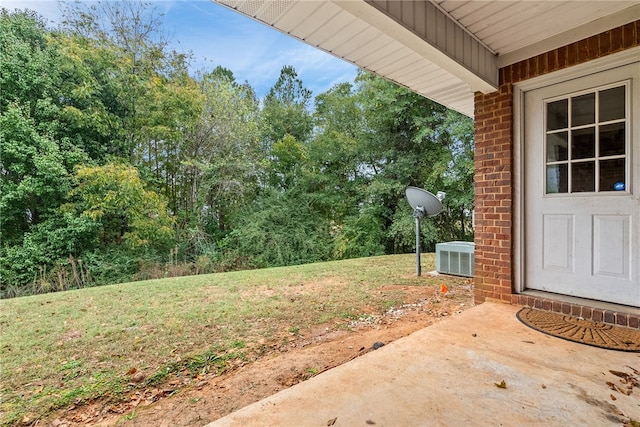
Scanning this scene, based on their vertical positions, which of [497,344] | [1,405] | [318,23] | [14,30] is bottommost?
[1,405]

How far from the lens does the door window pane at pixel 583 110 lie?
2.42 meters

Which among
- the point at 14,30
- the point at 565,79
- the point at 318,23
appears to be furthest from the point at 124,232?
the point at 565,79

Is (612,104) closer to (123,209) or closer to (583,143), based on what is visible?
(583,143)

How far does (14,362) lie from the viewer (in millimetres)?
2510

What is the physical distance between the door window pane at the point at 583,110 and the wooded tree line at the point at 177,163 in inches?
256

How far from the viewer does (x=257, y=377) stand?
2.23m

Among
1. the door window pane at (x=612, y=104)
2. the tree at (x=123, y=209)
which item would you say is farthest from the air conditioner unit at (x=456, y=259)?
the tree at (x=123, y=209)

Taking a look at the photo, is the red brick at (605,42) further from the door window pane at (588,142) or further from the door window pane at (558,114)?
the door window pane at (558,114)

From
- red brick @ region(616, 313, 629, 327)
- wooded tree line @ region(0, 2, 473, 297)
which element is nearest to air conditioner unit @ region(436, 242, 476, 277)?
red brick @ region(616, 313, 629, 327)

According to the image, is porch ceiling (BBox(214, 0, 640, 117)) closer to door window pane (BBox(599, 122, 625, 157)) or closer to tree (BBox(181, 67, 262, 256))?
door window pane (BBox(599, 122, 625, 157))

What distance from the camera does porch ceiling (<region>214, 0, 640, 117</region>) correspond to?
1861 mm

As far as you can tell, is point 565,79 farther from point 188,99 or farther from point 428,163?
point 188,99

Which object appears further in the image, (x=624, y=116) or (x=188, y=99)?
(x=188, y=99)

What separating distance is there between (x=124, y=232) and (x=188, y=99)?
443 centimetres
